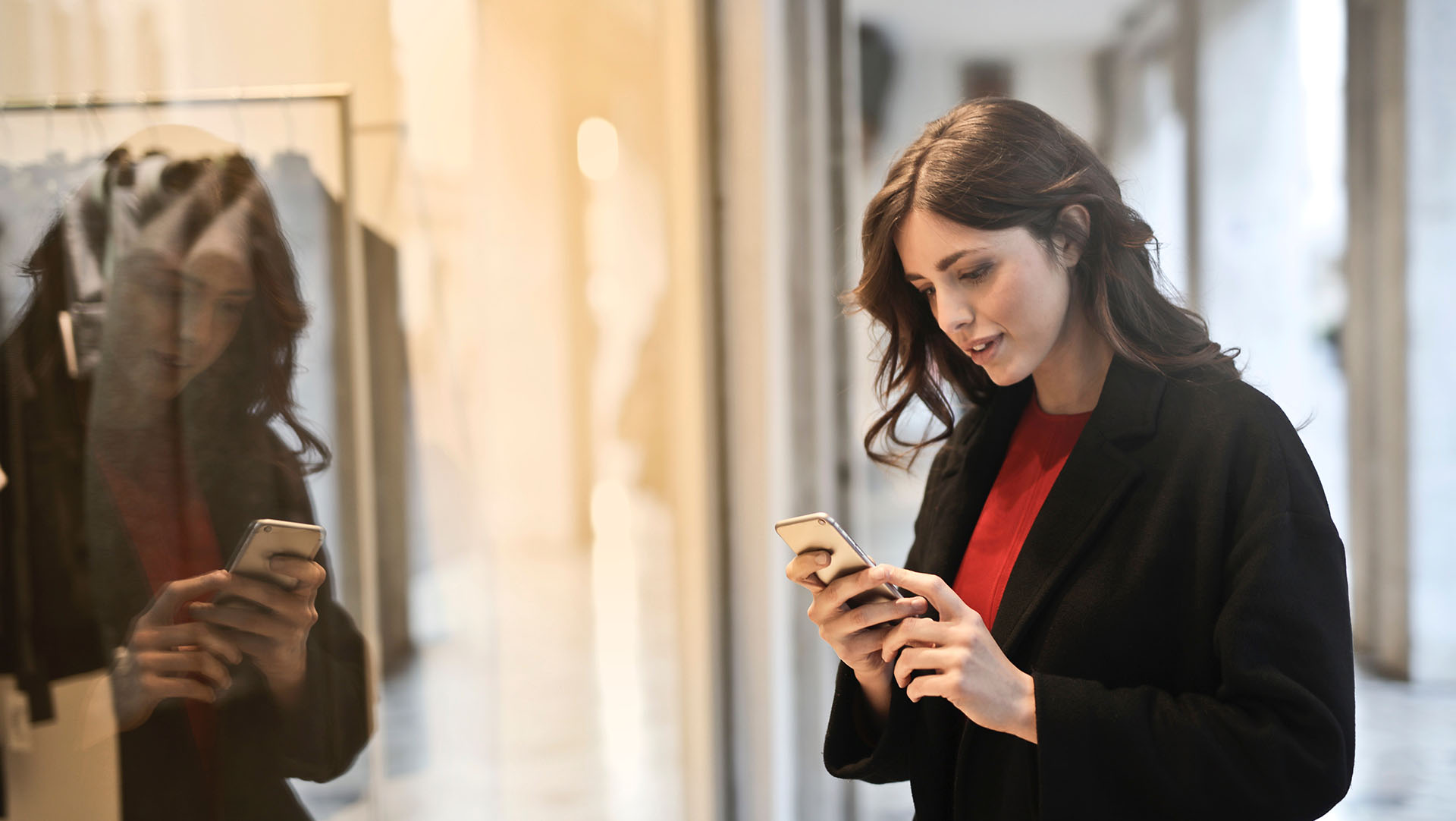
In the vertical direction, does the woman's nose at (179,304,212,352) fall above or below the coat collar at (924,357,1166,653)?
above

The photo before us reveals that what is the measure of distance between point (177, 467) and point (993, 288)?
958mm

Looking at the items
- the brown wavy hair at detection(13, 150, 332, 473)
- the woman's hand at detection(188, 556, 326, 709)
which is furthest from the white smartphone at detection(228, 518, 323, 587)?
the brown wavy hair at detection(13, 150, 332, 473)

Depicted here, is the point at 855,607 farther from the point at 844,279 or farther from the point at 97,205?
the point at 844,279

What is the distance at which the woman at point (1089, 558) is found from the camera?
3.10 ft

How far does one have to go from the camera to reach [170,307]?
971 mm

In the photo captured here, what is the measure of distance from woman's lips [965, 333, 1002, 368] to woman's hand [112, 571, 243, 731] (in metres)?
0.90

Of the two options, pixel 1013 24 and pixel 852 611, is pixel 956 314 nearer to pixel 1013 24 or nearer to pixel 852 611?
pixel 852 611

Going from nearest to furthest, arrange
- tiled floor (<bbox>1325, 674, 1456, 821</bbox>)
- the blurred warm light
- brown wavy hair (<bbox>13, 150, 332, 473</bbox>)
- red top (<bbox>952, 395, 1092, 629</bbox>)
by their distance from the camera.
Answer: brown wavy hair (<bbox>13, 150, 332, 473</bbox>), red top (<bbox>952, 395, 1092, 629</bbox>), the blurred warm light, tiled floor (<bbox>1325, 674, 1456, 821</bbox>)

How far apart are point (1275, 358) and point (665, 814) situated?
1900 millimetres

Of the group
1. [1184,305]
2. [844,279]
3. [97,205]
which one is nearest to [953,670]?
[1184,305]

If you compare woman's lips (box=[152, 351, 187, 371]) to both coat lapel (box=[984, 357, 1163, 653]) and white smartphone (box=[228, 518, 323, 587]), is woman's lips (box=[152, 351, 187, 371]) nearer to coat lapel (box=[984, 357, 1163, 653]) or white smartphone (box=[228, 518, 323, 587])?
white smartphone (box=[228, 518, 323, 587])

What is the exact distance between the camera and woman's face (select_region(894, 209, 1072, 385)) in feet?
3.47

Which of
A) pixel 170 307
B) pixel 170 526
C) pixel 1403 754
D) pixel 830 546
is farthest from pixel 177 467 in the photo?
pixel 1403 754

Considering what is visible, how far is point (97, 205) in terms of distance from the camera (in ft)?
3.11
